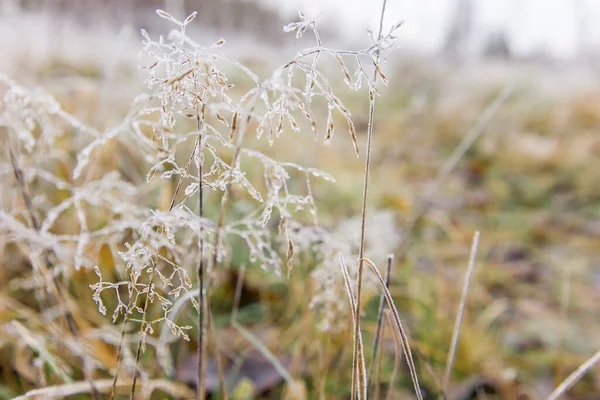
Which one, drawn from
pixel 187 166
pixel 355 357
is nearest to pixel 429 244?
pixel 355 357

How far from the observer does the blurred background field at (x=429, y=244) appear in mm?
812

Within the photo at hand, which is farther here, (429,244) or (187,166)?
(429,244)

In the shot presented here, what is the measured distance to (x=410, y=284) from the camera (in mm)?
1249

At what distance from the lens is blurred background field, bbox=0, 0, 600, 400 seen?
0.81 meters

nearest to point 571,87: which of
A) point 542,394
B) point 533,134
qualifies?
point 533,134

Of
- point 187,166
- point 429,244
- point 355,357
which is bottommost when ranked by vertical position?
point 429,244

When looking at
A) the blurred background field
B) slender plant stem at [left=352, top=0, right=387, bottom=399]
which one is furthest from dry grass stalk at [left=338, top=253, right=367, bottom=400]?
the blurred background field

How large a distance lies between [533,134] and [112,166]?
3109 mm

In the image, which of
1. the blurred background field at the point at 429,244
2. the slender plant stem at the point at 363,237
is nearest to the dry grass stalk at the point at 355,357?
the slender plant stem at the point at 363,237

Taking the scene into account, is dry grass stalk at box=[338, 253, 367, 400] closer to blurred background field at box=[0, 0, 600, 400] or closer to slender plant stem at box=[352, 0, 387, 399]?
slender plant stem at box=[352, 0, 387, 399]

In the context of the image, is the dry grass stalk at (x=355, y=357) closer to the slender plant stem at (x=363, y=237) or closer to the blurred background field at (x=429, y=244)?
the slender plant stem at (x=363, y=237)

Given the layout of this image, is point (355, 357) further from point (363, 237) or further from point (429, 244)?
point (429, 244)

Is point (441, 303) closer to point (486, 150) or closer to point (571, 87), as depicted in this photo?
point (486, 150)

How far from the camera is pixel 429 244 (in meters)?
1.69
